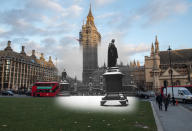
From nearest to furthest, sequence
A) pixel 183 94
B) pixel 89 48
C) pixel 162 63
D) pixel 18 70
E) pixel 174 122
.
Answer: pixel 174 122 → pixel 183 94 → pixel 162 63 → pixel 18 70 → pixel 89 48

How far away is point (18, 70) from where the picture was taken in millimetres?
87500

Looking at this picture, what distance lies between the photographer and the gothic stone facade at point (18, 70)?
79750 millimetres

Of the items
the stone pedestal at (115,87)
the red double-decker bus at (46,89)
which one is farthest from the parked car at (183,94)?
the red double-decker bus at (46,89)

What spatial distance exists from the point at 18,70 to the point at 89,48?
45.7 metres

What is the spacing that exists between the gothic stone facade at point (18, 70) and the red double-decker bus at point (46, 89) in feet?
140

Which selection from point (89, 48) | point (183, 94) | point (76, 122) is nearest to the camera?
point (76, 122)

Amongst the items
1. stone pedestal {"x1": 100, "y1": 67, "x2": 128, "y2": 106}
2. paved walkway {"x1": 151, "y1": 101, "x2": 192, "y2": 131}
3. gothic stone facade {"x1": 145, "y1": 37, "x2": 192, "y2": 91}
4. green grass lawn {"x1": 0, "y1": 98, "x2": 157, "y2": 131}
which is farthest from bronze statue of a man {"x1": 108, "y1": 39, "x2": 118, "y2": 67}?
gothic stone facade {"x1": 145, "y1": 37, "x2": 192, "y2": 91}

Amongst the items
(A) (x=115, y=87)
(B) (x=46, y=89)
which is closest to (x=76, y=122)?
(A) (x=115, y=87)

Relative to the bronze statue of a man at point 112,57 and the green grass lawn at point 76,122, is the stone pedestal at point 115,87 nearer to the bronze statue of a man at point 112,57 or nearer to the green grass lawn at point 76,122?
the bronze statue of a man at point 112,57

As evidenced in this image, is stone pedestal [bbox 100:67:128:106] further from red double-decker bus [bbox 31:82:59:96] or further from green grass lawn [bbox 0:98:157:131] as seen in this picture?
red double-decker bus [bbox 31:82:59:96]

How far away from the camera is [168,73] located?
66.8m

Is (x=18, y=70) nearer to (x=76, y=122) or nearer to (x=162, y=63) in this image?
(x=162, y=63)

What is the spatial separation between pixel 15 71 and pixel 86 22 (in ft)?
208

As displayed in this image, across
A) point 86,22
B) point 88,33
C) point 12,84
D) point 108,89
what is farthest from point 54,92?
point 86,22
